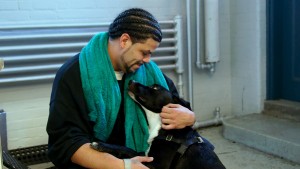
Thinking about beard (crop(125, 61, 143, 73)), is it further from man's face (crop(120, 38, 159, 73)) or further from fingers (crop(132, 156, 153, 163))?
fingers (crop(132, 156, 153, 163))

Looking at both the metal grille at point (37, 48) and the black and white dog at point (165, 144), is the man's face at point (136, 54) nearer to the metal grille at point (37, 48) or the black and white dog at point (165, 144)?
the black and white dog at point (165, 144)

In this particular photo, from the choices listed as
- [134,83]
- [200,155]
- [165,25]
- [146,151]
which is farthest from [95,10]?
[200,155]

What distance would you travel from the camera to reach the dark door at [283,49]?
10.3 feet

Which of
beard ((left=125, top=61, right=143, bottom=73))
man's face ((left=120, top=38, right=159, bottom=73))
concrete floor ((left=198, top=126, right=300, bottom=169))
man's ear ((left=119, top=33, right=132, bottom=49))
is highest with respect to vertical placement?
man's ear ((left=119, top=33, right=132, bottom=49))

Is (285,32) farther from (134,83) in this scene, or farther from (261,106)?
(134,83)

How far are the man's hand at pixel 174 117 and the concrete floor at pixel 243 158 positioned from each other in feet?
3.55

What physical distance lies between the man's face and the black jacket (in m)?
0.23

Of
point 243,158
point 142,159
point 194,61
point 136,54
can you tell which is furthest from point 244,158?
point 136,54

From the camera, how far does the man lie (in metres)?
1.43

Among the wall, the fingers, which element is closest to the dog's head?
the fingers

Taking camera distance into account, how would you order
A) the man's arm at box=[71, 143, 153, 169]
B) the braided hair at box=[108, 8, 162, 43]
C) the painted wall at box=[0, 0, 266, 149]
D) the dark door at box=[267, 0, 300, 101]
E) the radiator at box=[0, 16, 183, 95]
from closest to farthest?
the man's arm at box=[71, 143, 153, 169]
the braided hair at box=[108, 8, 162, 43]
the radiator at box=[0, 16, 183, 95]
the painted wall at box=[0, 0, 266, 149]
the dark door at box=[267, 0, 300, 101]

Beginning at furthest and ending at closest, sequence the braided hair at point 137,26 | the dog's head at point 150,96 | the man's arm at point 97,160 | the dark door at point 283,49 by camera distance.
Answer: the dark door at point 283,49 → the dog's head at point 150,96 → the braided hair at point 137,26 → the man's arm at point 97,160

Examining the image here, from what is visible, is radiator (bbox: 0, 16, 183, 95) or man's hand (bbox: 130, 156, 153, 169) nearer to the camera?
man's hand (bbox: 130, 156, 153, 169)

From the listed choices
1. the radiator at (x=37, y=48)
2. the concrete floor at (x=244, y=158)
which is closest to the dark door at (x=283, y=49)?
the concrete floor at (x=244, y=158)
